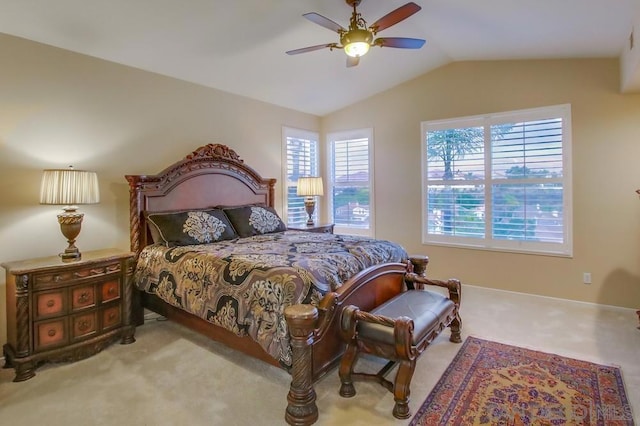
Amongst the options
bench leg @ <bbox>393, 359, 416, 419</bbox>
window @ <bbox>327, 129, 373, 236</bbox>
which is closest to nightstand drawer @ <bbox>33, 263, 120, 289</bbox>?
A: bench leg @ <bbox>393, 359, 416, 419</bbox>

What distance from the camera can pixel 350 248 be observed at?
3012 millimetres

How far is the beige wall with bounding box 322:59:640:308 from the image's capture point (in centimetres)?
374

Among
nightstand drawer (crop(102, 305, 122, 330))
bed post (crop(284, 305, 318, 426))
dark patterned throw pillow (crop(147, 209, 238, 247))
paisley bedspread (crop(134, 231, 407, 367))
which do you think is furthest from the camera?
dark patterned throw pillow (crop(147, 209, 238, 247))

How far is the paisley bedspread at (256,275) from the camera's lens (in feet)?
7.26

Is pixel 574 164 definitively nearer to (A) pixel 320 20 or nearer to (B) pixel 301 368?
(A) pixel 320 20

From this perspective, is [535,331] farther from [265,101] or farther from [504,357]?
[265,101]

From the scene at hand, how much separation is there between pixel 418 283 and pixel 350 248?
819mm

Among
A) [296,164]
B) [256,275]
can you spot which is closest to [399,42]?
[256,275]

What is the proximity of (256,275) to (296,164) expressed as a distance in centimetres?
344

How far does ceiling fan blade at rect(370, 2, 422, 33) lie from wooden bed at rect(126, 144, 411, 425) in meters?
1.88

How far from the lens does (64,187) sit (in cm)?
280

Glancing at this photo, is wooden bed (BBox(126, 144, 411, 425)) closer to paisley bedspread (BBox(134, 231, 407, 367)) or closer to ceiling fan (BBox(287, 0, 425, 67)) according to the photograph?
paisley bedspread (BBox(134, 231, 407, 367))

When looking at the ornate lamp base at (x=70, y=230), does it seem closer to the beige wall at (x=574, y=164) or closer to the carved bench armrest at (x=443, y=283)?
the carved bench armrest at (x=443, y=283)

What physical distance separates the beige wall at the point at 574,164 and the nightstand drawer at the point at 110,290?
3725 millimetres
